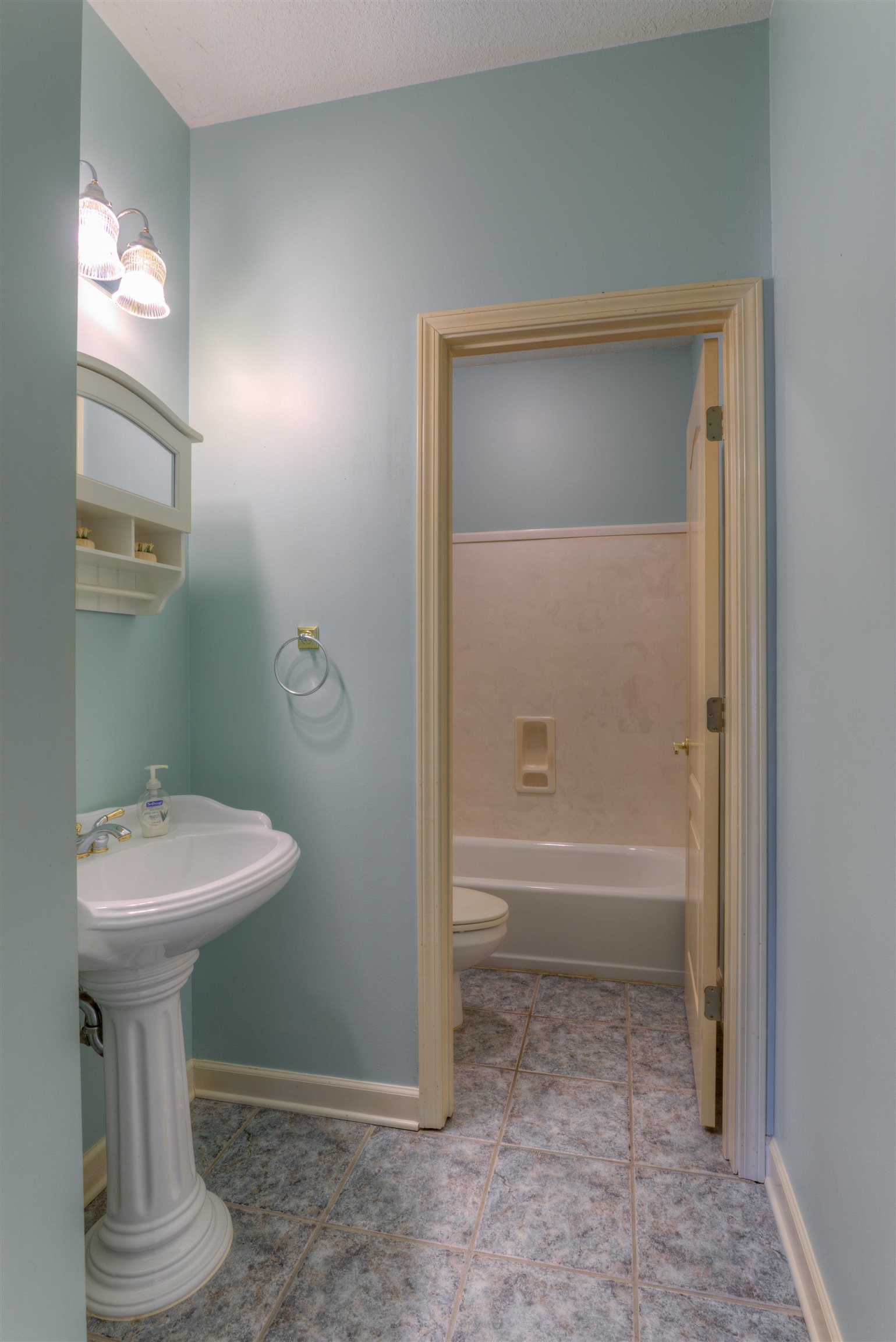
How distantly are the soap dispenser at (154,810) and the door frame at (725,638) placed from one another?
62 cm

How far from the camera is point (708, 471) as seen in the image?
73.0 inches

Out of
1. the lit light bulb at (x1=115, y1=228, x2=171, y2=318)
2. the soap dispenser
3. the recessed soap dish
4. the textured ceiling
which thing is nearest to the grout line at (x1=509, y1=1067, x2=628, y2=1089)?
the soap dispenser

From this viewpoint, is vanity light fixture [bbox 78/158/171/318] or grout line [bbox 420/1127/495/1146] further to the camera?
grout line [bbox 420/1127/495/1146]

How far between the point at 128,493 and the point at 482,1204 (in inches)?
68.0

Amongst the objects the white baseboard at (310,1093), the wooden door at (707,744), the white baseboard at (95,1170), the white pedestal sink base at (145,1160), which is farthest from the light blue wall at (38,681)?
the wooden door at (707,744)

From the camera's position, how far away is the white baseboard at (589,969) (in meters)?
2.71

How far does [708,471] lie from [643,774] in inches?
66.5

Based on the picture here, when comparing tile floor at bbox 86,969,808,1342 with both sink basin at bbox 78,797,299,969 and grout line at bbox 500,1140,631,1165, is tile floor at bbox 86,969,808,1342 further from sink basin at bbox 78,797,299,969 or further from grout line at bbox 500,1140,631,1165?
sink basin at bbox 78,797,299,969

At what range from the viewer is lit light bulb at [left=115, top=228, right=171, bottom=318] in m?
1.66

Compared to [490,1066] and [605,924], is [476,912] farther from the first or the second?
[605,924]

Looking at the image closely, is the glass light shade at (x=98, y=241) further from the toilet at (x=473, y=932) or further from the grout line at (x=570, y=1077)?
the grout line at (x=570, y=1077)

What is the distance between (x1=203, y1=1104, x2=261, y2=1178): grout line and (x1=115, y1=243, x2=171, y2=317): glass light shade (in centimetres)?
206

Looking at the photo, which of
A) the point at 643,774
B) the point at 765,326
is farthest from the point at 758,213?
the point at 643,774

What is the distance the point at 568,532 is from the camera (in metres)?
3.31
